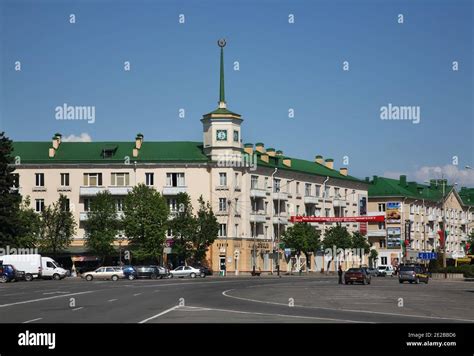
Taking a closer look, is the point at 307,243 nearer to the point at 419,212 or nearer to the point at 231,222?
the point at 231,222

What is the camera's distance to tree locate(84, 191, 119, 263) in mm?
97875

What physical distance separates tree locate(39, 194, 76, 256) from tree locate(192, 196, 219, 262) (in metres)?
14.3

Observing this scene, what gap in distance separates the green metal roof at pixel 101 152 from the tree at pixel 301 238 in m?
13.9

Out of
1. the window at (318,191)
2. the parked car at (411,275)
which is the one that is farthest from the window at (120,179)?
the parked car at (411,275)

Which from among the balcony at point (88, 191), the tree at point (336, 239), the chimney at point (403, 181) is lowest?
the tree at point (336, 239)

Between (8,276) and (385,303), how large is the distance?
150 ft

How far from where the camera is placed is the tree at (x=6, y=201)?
89.4m

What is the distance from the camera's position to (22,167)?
106 meters

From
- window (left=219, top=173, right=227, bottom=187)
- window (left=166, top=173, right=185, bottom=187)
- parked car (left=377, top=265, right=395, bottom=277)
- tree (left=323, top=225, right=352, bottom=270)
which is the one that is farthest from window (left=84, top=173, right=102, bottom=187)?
parked car (left=377, top=265, right=395, bottom=277)

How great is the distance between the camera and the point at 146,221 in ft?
321

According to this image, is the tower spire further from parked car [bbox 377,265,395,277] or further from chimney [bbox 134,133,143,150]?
parked car [bbox 377,265,395,277]

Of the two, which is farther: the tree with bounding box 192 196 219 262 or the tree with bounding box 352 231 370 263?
the tree with bounding box 352 231 370 263

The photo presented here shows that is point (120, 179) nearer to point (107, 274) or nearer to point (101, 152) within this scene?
point (101, 152)

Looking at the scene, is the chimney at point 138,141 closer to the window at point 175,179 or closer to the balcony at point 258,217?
the window at point 175,179
